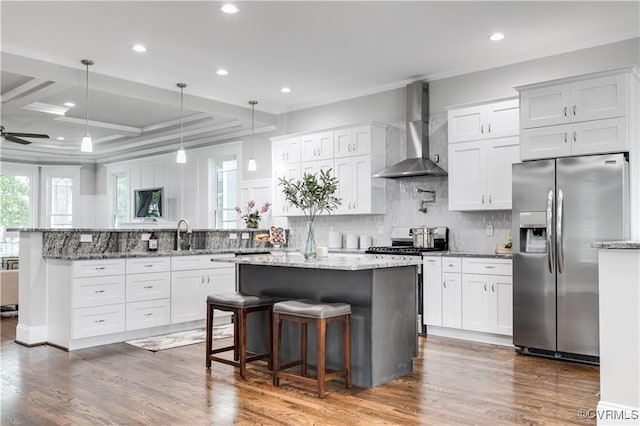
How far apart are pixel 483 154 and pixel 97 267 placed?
3926 mm

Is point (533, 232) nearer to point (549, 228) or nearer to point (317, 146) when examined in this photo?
point (549, 228)

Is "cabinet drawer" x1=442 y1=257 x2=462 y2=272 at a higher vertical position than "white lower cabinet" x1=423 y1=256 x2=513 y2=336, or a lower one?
higher

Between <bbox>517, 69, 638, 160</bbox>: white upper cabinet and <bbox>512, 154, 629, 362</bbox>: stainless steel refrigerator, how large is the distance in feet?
0.48

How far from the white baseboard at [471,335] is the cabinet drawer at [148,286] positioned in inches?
110

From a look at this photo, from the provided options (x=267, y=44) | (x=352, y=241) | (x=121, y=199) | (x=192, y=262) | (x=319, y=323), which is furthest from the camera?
(x=121, y=199)

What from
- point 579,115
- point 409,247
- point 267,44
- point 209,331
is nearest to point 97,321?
point 209,331

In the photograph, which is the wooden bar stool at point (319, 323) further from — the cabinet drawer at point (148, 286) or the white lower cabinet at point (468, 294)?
the cabinet drawer at point (148, 286)

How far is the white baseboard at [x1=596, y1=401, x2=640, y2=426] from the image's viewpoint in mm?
2812

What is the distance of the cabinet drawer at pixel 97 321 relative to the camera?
489 centimetres

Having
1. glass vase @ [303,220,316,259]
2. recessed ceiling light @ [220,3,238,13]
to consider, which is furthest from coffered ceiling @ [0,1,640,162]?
glass vase @ [303,220,316,259]

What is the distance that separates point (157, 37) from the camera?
15.7 ft

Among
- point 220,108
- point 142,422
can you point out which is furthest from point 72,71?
point 142,422

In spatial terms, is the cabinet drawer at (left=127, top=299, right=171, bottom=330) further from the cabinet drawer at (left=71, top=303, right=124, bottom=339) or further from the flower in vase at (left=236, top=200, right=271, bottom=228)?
the flower in vase at (left=236, top=200, right=271, bottom=228)

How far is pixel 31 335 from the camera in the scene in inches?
198
